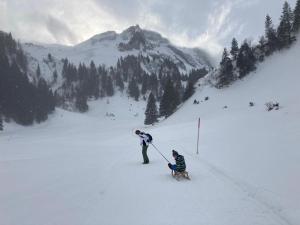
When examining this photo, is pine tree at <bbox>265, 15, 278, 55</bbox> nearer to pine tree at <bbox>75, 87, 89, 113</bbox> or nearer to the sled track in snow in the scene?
the sled track in snow

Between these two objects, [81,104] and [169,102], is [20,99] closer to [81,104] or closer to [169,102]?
[169,102]

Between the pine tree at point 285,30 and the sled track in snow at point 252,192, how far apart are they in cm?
6106

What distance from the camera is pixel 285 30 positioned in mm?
69812

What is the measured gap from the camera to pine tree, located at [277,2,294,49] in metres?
68.8

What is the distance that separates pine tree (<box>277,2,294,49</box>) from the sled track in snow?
200 ft

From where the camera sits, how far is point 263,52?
73.1m

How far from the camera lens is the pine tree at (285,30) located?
68.8 m

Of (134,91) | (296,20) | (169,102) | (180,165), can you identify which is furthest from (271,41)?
(134,91)

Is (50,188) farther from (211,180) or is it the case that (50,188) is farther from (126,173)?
(211,180)

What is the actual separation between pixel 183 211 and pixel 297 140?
31.8 ft

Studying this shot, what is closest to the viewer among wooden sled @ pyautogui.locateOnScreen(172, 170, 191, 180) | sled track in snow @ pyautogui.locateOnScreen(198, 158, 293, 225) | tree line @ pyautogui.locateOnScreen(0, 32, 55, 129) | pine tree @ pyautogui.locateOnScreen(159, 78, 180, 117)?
sled track in snow @ pyautogui.locateOnScreen(198, 158, 293, 225)

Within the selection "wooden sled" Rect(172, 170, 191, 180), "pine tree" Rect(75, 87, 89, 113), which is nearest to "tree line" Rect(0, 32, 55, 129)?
"pine tree" Rect(75, 87, 89, 113)

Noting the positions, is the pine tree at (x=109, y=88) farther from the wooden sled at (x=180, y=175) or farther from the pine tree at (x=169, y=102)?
the wooden sled at (x=180, y=175)

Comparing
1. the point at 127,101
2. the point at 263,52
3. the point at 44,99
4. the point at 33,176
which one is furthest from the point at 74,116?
the point at 33,176
